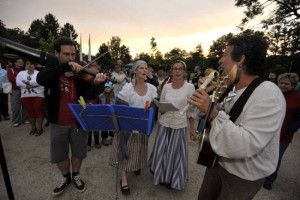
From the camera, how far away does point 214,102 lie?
3.99ft

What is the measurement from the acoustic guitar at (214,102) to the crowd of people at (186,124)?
4 centimetres

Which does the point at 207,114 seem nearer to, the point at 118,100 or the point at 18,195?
the point at 118,100

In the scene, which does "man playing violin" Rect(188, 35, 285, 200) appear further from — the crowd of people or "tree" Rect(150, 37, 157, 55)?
"tree" Rect(150, 37, 157, 55)

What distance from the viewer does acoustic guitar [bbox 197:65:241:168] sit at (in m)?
1.15

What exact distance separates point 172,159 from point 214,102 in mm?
1922

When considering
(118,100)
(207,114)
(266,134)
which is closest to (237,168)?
(266,134)

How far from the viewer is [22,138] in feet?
15.1

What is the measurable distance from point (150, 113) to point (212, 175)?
1.00 meters

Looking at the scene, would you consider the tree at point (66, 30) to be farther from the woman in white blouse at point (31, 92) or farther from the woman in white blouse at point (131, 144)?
the woman in white blouse at point (131, 144)

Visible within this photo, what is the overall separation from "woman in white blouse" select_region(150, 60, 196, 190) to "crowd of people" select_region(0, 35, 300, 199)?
0.02 m

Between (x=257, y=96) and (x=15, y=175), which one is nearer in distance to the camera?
(x=257, y=96)

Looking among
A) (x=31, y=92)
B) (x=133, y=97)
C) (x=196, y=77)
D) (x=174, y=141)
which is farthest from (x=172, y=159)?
(x=196, y=77)

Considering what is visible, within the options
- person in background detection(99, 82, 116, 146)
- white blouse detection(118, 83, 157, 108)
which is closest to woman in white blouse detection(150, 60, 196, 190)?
white blouse detection(118, 83, 157, 108)

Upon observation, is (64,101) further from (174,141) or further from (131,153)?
(174,141)
